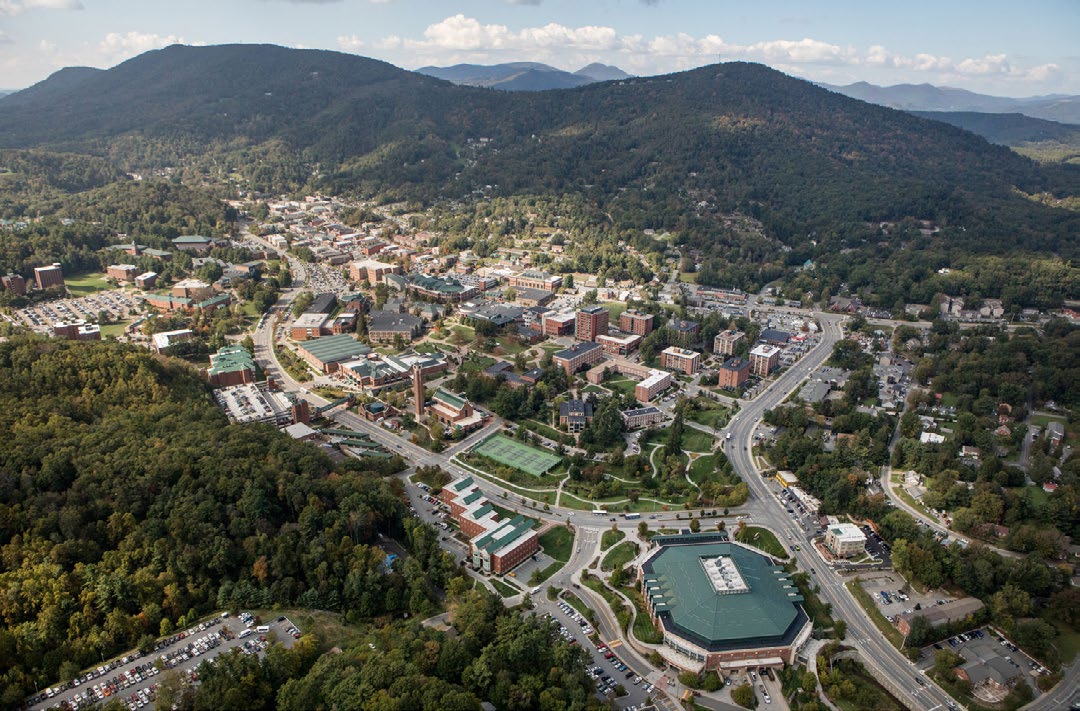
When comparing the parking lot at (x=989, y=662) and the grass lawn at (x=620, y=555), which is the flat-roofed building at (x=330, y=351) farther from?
the parking lot at (x=989, y=662)

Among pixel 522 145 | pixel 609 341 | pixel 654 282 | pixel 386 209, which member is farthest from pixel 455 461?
pixel 522 145

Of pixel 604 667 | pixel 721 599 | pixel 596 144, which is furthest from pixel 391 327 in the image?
pixel 596 144

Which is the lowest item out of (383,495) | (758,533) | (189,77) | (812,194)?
(758,533)

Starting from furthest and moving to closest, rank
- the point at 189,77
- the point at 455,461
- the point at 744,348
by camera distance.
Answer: the point at 189,77 → the point at 744,348 → the point at 455,461

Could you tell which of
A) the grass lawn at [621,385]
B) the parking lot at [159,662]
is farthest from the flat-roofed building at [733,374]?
the parking lot at [159,662]

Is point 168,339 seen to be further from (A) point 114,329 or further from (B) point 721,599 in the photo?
(B) point 721,599

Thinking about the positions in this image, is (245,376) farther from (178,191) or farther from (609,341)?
(178,191)

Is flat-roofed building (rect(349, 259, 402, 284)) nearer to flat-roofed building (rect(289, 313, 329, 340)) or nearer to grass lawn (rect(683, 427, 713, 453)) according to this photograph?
flat-roofed building (rect(289, 313, 329, 340))

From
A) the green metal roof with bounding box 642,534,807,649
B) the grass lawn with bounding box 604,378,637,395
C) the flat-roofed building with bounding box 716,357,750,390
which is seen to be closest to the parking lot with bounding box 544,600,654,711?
the green metal roof with bounding box 642,534,807,649
